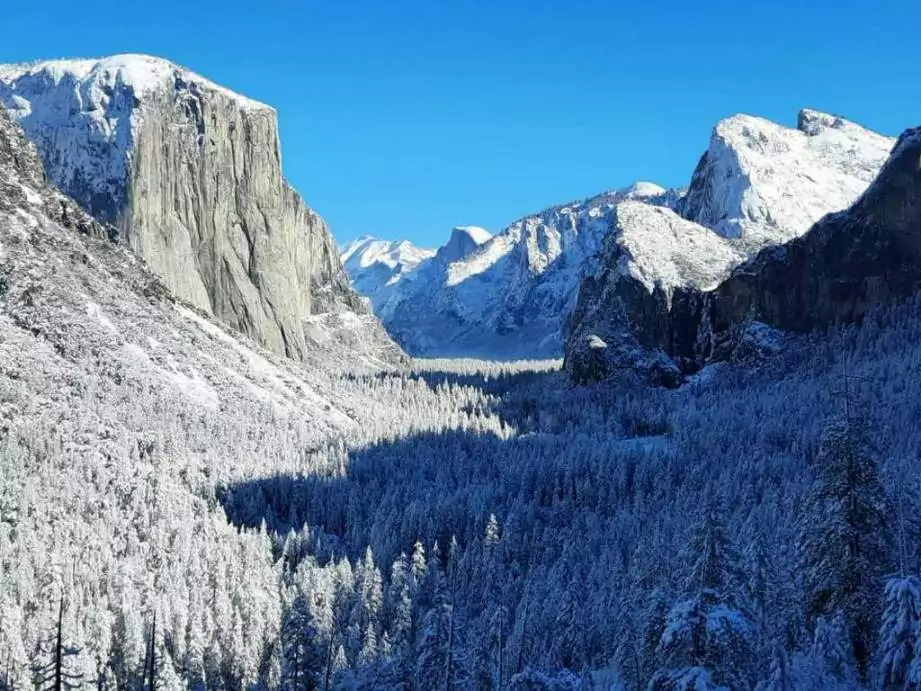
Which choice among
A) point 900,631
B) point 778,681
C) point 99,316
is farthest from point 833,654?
point 99,316

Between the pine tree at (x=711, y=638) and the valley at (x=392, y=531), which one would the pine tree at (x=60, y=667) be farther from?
the pine tree at (x=711, y=638)

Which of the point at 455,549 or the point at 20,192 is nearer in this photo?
the point at 455,549

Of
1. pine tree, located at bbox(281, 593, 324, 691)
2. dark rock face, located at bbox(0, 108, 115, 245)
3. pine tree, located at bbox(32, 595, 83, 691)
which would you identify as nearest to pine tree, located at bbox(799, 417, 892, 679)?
pine tree, located at bbox(32, 595, 83, 691)

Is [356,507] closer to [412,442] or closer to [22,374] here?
[412,442]

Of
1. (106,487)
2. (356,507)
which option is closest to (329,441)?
(356,507)

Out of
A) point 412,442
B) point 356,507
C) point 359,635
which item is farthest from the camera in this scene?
point 412,442

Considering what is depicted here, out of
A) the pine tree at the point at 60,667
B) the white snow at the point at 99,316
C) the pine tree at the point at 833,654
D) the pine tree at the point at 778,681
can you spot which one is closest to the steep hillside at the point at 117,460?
the white snow at the point at 99,316

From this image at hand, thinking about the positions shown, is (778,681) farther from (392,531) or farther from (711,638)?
(392,531)
